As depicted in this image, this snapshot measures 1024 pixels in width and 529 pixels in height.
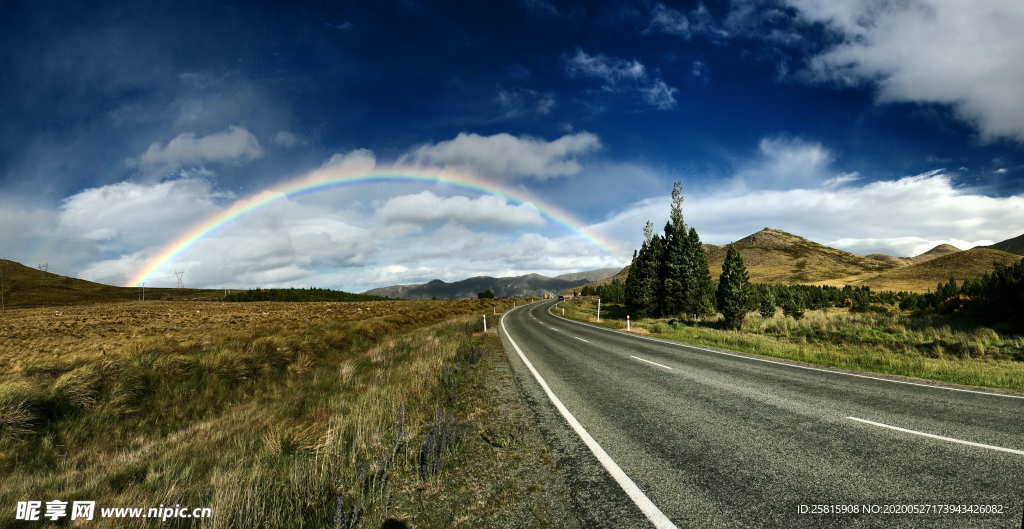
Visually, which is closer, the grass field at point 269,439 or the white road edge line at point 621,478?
the white road edge line at point 621,478

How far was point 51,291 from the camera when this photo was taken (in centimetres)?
9912

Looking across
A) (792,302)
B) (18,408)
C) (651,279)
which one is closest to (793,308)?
(792,302)

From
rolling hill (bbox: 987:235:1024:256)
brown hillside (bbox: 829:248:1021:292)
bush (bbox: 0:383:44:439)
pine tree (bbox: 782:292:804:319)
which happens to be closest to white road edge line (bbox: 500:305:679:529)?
bush (bbox: 0:383:44:439)

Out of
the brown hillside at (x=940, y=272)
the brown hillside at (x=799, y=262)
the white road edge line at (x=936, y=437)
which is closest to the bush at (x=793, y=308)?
the brown hillside at (x=940, y=272)

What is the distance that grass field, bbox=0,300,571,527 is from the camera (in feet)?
11.6

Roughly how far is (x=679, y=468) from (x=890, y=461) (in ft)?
7.59

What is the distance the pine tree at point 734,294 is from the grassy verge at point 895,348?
1.67 metres

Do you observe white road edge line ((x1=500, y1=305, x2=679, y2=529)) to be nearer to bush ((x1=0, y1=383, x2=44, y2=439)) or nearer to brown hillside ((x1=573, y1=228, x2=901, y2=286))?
bush ((x1=0, y1=383, x2=44, y2=439))

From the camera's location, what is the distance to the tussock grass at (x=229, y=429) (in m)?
3.77

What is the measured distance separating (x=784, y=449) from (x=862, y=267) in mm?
215502

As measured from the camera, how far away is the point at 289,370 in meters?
12.2

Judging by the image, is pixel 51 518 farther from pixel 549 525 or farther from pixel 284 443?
pixel 549 525

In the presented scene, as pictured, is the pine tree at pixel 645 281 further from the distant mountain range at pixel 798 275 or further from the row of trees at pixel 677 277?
the distant mountain range at pixel 798 275

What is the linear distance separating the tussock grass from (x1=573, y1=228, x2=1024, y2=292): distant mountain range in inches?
2607
